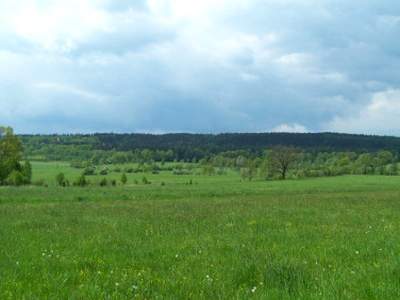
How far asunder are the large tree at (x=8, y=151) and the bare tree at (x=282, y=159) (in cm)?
6842

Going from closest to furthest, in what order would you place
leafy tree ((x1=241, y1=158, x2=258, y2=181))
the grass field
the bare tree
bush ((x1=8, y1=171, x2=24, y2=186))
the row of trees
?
1. the grass field
2. bush ((x1=8, y1=171, x2=24, y2=186))
3. the row of trees
4. the bare tree
5. leafy tree ((x1=241, y1=158, x2=258, y2=181))

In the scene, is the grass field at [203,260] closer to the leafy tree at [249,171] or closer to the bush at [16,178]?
the bush at [16,178]

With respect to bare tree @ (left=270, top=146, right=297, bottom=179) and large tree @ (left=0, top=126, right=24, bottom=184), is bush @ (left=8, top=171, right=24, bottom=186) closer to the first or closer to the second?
large tree @ (left=0, top=126, right=24, bottom=184)

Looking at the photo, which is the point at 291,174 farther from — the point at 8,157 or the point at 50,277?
the point at 50,277

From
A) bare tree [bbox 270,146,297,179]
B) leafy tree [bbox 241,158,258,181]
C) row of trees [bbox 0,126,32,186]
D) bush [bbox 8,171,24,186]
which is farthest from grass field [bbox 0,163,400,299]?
leafy tree [bbox 241,158,258,181]

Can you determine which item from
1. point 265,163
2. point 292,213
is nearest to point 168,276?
point 292,213

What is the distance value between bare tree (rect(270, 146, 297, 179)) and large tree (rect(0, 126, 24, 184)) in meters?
68.4

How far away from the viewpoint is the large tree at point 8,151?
226 feet

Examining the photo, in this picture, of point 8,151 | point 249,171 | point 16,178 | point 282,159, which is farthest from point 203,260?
point 249,171

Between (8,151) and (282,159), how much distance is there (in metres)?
72.0

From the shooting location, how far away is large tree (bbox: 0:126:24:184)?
226 ft

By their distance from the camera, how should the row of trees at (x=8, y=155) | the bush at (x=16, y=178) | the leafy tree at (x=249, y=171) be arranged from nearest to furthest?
1. the bush at (x=16, y=178)
2. the row of trees at (x=8, y=155)
3. the leafy tree at (x=249, y=171)

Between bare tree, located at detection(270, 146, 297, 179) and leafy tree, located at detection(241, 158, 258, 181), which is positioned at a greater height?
bare tree, located at detection(270, 146, 297, 179)

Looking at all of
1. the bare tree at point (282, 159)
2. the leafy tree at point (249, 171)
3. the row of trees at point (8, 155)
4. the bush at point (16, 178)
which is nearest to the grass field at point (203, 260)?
the bush at point (16, 178)
